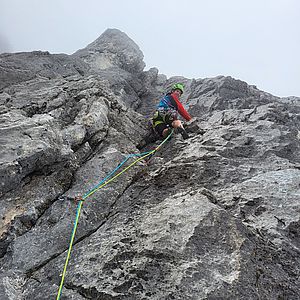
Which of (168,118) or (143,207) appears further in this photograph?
(168,118)

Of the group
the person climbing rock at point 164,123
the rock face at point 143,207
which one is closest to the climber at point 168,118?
the person climbing rock at point 164,123

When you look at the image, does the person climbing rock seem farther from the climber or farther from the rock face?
the rock face

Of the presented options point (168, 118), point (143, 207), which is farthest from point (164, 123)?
point (143, 207)

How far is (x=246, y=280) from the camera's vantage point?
423 centimetres

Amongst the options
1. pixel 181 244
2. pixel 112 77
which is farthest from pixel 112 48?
pixel 181 244

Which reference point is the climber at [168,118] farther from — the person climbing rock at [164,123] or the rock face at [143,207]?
the rock face at [143,207]

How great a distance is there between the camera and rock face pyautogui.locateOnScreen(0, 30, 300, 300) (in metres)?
4.40

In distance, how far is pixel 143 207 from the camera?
6.10 meters

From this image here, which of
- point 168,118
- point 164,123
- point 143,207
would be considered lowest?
point 143,207

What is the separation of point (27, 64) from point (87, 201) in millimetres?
11224

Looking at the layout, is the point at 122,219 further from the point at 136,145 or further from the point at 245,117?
the point at 245,117

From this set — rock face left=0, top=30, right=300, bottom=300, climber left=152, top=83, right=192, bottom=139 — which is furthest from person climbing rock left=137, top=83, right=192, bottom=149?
rock face left=0, top=30, right=300, bottom=300

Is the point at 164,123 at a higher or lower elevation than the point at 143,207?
higher

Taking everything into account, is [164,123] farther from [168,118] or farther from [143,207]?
[143,207]
